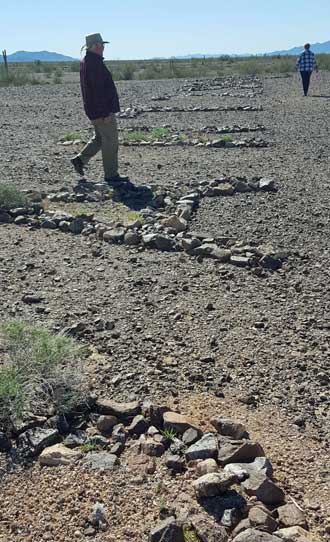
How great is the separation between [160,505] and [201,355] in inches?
66.0

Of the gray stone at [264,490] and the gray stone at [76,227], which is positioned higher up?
the gray stone at [76,227]

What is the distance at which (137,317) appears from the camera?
17.6 ft

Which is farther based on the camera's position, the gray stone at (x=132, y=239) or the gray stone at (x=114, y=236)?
the gray stone at (x=114, y=236)

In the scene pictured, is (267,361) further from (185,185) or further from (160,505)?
(185,185)

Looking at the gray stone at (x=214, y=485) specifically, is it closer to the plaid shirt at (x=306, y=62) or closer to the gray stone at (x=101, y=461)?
the gray stone at (x=101, y=461)

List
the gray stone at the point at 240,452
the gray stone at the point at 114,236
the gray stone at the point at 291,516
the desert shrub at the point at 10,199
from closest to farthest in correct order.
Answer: the gray stone at the point at 291,516 < the gray stone at the point at 240,452 < the gray stone at the point at 114,236 < the desert shrub at the point at 10,199

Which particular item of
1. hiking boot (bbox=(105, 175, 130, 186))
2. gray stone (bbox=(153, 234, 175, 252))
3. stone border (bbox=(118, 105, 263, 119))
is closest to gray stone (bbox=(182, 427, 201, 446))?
gray stone (bbox=(153, 234, 175, 252))

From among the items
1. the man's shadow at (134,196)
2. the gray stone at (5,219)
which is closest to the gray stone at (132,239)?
the man's shadow at (134,196)

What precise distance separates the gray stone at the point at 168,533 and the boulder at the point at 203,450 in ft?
1.95

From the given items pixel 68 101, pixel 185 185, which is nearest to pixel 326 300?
pixel 185 185

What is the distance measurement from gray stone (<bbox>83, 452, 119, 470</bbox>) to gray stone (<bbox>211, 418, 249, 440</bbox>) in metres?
0.64

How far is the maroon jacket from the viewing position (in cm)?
977

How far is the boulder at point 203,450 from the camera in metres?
3.46

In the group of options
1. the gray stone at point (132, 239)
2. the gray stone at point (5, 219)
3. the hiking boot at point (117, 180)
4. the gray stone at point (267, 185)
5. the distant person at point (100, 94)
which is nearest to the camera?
the gray stone at point (132, 239)
